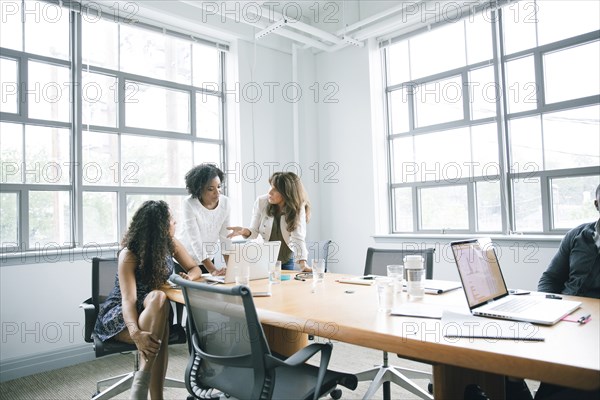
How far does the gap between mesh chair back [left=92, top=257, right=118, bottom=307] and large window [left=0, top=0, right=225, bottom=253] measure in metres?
1.08

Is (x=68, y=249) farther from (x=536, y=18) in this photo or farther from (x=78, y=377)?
(x=536, y=18)

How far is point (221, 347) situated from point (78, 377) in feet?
6.83

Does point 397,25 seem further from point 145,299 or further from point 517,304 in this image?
point 145,299

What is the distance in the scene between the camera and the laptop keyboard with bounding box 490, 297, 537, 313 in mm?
1502

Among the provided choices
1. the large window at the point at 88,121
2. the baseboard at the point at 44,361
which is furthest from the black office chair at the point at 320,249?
the baseboard at the point at 44,361

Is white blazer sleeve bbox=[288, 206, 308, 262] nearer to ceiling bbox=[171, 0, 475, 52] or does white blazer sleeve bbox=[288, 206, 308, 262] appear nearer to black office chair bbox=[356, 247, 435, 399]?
black office chair bbox=[356, 247, 435, 399]

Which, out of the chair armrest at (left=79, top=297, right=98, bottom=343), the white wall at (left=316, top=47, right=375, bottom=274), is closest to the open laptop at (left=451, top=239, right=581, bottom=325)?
the chair armrest at (left=79, top=297, right=98, bottom=343)

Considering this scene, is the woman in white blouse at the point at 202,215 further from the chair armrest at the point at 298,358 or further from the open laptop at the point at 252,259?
the chair armrest at the point at 298,358

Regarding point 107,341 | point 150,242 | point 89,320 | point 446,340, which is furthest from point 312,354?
point 89,320

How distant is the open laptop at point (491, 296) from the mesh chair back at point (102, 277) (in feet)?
6.70

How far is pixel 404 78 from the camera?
14.7 feet

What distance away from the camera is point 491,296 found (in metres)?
1.61

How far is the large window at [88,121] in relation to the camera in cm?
326

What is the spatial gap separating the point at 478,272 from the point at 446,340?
1.48 ft
